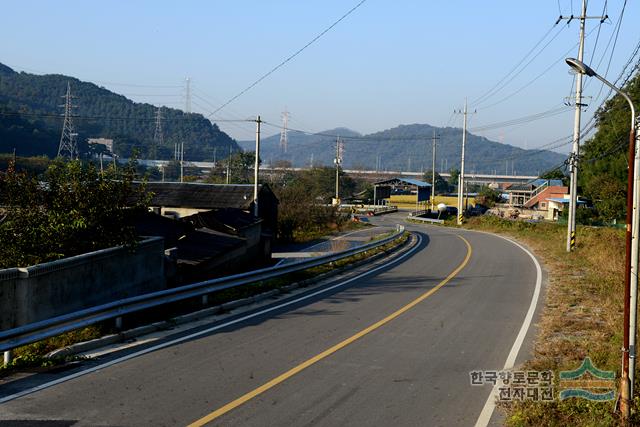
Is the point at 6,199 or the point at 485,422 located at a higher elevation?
the point at 6,199

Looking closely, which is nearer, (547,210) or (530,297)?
(530,297)

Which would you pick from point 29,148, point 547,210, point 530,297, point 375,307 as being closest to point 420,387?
point 375,307

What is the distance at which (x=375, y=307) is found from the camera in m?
14.9

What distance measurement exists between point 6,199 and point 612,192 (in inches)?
2242

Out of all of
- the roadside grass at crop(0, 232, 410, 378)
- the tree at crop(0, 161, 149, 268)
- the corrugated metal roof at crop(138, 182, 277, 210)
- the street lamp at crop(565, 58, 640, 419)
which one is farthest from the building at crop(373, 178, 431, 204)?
the street lamp at crop(565, 58, 640, 419)

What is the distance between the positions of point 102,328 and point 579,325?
9553 mm

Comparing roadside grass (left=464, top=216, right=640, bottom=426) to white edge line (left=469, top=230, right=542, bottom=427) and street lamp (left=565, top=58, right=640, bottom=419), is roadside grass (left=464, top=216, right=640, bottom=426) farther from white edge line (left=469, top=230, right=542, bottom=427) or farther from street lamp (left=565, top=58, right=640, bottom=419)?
street lamp (left=565, top=58, right=640, bottom=419)

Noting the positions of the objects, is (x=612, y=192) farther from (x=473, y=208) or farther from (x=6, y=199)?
(x=6, y=199)

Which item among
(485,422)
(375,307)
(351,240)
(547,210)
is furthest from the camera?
(547,210)

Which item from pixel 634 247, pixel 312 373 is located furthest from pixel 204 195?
pixel 634 247

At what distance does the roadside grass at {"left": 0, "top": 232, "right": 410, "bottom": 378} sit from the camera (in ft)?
29.6

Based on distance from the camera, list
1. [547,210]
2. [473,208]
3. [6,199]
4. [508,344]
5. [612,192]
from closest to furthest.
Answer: [508,344] → [6,199] → [612,192] → [547,210] → [473,208]

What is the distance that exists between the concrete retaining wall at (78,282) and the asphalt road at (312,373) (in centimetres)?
260

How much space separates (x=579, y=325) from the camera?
1294 centimetres
